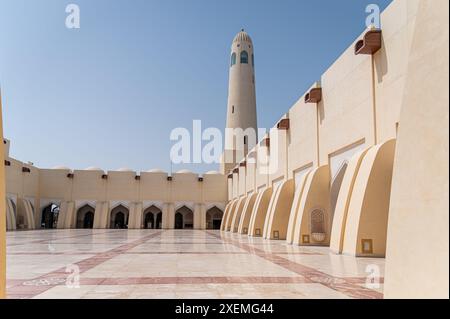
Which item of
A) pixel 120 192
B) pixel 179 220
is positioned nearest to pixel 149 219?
pixel 179 220

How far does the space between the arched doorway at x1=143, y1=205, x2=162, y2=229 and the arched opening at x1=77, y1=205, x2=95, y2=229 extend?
503cm

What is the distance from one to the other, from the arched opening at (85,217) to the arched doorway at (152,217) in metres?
5.03

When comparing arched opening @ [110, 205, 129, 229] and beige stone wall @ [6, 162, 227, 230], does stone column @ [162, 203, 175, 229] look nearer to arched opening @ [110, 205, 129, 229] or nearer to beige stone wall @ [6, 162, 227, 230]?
beige stone wall @ [6, 162, 227, 230]

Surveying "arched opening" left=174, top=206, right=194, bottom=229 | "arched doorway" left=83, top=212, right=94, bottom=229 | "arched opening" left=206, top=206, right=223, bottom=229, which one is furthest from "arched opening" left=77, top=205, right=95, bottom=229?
"arched opening" left=206, top=206, right=223, bottom=229

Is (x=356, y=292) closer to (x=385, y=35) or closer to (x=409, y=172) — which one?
(x=409, y=172)

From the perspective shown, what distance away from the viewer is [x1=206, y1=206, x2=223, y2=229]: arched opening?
40312 millimetres

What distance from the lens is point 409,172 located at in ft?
9.37

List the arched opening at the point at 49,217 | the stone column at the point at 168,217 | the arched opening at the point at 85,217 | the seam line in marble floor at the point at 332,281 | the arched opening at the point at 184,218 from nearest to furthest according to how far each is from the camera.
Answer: the seam line in marble floor at the point at 332,281 → the stone column at the point at 168,217 → the arched opening at the point at 49,217 → the arched opening at the point at 85,217 → the arched opening at the point at 184,218

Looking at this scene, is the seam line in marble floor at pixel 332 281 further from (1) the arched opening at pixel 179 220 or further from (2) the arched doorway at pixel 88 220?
(2) the arched doorway at pixel 88 220

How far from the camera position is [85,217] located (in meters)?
40.5

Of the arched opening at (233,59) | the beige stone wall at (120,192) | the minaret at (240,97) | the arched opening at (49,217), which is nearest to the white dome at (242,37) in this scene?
the minaret at (240,97)

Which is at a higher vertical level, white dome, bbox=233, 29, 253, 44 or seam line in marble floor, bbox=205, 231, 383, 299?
white dome, bbox=233, 29, 253, 44

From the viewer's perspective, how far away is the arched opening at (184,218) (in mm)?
40875

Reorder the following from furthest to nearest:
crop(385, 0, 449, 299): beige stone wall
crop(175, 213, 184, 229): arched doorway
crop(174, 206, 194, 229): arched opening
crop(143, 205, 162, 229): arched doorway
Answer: crop(175, 213, 184, 229): arched doorway, crop(174, 206, 194, 229): arched opening, crop(143, 205, 162, 229): arched doorway, crop(385, 0, 449, 299): beige stone wall
